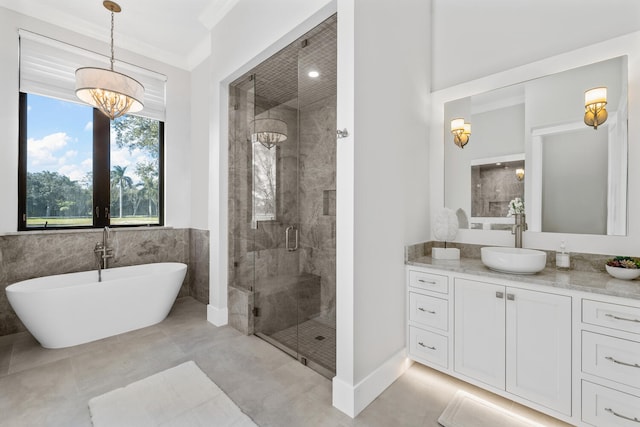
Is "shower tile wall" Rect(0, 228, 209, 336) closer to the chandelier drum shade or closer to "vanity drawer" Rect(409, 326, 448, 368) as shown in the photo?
the chandelier drum shade

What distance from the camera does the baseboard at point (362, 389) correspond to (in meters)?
1.71

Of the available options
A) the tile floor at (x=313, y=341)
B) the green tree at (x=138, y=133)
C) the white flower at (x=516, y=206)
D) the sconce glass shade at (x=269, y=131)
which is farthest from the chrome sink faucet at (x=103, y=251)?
the white flower at (x=516, y=206)

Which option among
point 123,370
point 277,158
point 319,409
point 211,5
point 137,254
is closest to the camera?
point 319,409

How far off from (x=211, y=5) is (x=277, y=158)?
1838 mm

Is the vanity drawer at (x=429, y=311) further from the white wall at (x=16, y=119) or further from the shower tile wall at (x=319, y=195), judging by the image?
the white wall at (x=16, y=119)

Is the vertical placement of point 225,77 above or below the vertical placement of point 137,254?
above

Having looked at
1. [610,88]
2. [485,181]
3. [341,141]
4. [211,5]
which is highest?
[211,5]

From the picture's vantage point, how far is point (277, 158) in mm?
2787

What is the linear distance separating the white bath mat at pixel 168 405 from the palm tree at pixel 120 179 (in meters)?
2.39

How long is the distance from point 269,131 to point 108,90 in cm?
137

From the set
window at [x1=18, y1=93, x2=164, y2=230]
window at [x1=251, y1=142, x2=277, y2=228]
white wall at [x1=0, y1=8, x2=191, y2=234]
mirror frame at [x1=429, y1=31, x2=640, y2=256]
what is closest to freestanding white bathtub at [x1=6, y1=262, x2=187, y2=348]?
window at [x1=18, y1=93, x2=164, y2=230]

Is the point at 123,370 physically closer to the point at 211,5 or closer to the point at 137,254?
the point at 137,254

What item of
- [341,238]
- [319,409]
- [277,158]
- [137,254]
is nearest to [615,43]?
[341,238]

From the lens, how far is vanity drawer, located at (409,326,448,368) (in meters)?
2.02
